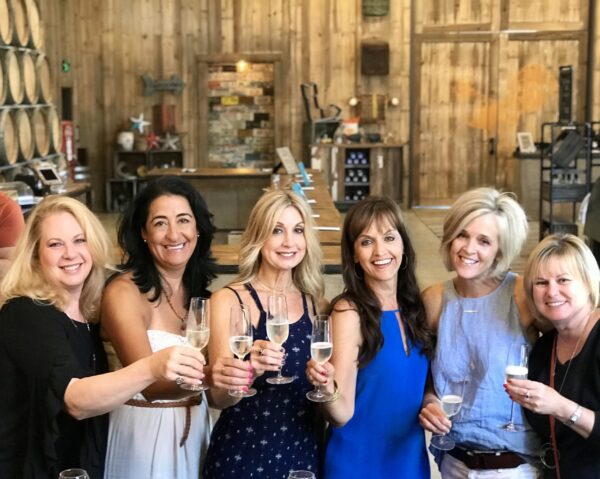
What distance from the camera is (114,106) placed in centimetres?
1415

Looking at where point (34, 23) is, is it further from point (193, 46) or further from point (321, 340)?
point (321, 340)

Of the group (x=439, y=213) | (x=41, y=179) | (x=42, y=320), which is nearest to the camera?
(x=42, y=320)

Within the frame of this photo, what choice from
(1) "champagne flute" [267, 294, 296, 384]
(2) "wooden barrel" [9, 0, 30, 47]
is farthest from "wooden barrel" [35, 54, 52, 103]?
(1) "champagne flute" [267, 294, 296, 384]

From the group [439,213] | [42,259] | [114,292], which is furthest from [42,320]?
[439,213]

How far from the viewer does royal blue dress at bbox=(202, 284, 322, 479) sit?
8.14 feet

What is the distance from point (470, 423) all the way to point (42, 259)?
1.30 meters

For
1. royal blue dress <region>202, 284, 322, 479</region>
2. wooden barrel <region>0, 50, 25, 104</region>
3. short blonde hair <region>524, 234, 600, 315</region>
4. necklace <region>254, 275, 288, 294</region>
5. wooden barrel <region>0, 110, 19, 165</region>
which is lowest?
royal blue dress <region>202, 284, 322, 479</region>

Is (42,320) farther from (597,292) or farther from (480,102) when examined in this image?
(480,102)

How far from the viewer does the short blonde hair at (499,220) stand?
8.28ft

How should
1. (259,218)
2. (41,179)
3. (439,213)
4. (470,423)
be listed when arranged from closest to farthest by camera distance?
(470,423), (259,218), (41,179), (439,213)

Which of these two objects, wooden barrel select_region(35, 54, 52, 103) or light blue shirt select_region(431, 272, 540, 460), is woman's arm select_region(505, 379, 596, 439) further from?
wooden barrel select_region(35, 54, 52, 103)

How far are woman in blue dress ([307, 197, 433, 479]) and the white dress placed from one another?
18.1 inches

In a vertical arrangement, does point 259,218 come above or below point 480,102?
below

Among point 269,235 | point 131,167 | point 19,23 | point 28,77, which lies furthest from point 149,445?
point 131,167
